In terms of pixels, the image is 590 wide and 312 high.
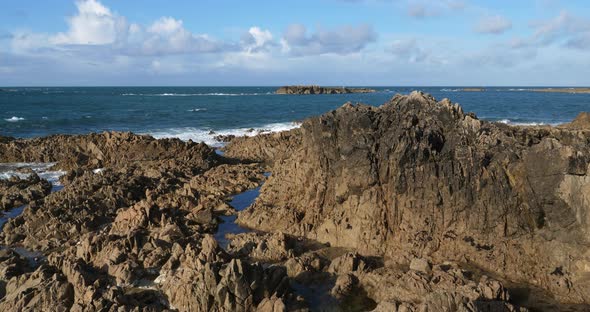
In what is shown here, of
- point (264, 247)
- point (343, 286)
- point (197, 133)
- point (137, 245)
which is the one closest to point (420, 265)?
point (343, 286)

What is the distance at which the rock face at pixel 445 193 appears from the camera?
1185 cm

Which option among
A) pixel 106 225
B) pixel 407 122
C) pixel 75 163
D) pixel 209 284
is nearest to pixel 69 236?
pixel 106 225

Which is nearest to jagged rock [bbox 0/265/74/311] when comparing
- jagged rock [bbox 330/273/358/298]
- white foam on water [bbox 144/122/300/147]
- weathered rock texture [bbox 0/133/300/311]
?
weathered rock texture [bbox 0/133/300/311]

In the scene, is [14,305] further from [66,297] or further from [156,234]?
[156,234]

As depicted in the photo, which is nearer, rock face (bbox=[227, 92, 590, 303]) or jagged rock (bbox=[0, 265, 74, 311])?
jagged rock (bbox=[0, 265, 74, 311])

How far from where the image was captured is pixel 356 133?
49.6 ft

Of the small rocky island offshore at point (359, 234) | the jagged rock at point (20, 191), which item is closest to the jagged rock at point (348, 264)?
the small rocky island offshore at point (359, 234)

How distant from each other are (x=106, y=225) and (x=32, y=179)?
29.5 ft

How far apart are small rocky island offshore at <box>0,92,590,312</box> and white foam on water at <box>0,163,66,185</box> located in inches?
295

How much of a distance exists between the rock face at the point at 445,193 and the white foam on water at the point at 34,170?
1434cm

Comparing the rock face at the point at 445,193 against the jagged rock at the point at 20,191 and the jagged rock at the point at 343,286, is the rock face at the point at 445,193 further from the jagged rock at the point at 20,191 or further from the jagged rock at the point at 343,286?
the jagged rock at the point at 20,191

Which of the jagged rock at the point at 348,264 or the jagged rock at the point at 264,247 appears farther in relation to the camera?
the jagged rock at the point at 264,247

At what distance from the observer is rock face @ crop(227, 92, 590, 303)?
38.9 ft

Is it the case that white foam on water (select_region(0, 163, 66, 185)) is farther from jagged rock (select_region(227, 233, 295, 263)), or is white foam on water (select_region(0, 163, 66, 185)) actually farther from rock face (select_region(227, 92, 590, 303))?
rock face (select_region(227, 92, 590, 303))
